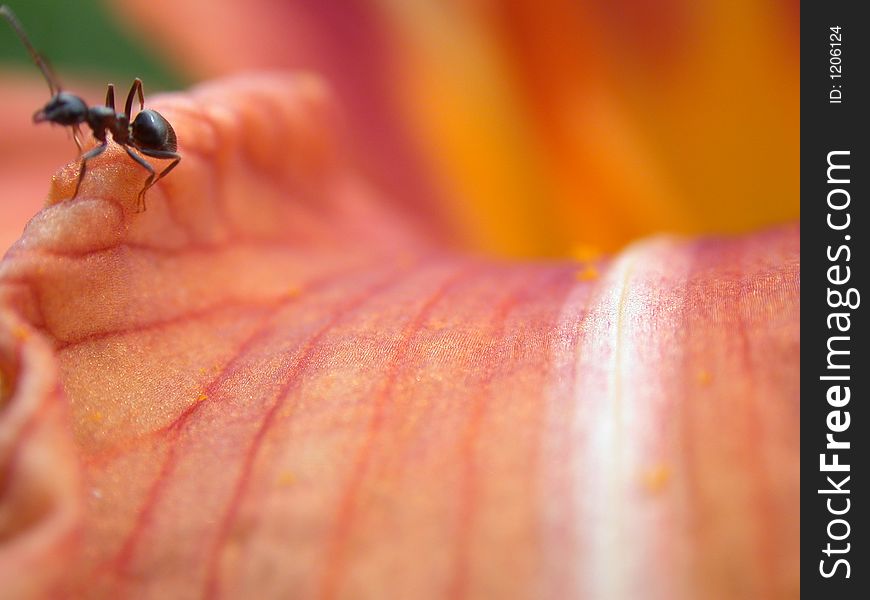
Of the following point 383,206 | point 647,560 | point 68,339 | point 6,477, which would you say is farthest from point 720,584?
point 383,206

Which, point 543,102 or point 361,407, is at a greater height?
point 543,102

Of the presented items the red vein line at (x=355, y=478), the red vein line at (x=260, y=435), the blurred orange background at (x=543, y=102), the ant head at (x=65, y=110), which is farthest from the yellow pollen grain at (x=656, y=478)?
the blurred orange background at (x=543, y=102)

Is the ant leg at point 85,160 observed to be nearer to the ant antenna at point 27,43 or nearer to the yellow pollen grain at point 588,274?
the ant antenna at point 27,43

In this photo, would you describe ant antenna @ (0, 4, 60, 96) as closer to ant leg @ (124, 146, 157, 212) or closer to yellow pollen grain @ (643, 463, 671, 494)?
ant leg @ (124, 146, 157, 212)
